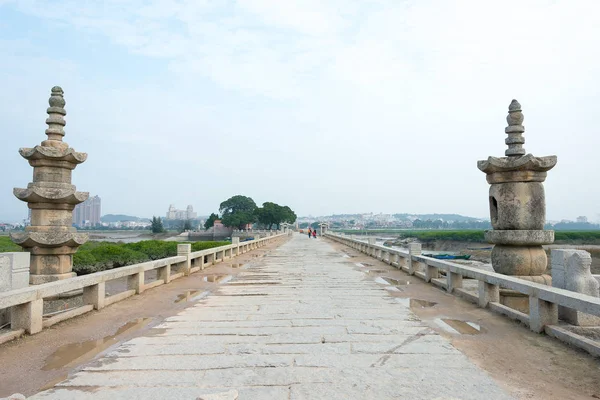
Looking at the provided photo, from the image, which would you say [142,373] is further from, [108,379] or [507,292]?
[507,292]

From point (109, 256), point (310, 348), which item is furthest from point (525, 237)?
point (109, 256)

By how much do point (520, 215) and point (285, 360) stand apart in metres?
6.26

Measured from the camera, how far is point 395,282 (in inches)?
448

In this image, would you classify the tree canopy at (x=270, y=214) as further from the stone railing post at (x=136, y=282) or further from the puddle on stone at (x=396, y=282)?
the stone railing post at (x=136, y=282)

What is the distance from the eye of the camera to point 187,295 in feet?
30.2

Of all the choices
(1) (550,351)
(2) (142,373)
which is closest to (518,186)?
(1) (550,351)

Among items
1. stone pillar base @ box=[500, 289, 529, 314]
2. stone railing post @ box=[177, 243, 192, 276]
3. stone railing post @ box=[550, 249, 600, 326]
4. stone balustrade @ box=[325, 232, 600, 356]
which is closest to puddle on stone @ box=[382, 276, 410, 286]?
stone balustrade @ box=[325, 232, 600, 356]

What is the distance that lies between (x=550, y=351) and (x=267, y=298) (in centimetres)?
534

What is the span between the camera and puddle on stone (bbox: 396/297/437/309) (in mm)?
7955

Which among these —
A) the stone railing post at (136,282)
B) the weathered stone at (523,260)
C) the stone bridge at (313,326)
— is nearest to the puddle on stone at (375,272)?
the stone bridge at (313,326)

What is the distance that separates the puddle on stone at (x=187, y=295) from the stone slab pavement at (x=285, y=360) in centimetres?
119

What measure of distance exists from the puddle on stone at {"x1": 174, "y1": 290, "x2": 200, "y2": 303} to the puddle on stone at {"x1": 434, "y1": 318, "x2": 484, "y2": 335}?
17.3 ft

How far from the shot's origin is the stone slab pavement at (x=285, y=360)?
3691 millimetres

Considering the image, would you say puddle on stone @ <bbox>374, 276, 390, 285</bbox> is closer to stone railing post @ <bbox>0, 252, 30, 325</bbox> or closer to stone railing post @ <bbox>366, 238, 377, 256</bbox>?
stone railing post @ <bbox>366, 238, 377, 256</bbox>
